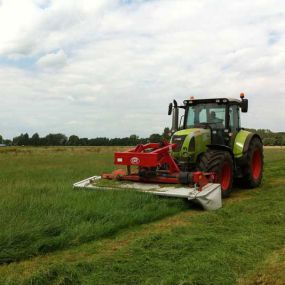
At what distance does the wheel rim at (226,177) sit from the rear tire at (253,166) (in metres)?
1.12

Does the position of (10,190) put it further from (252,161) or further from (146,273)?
(252,161)

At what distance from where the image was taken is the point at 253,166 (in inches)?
464

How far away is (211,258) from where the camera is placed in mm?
4828

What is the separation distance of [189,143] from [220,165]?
863 mm

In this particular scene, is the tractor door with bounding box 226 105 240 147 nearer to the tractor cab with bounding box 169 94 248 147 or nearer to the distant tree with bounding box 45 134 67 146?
the tractor cab with bounding box 169 94 248 147

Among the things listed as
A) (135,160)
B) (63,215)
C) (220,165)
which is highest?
(135,160)

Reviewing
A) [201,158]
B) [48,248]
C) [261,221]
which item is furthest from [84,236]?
[201,158]

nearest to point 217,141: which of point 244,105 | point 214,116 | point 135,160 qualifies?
point 214,116

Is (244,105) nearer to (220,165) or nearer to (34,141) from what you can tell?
(220,165)

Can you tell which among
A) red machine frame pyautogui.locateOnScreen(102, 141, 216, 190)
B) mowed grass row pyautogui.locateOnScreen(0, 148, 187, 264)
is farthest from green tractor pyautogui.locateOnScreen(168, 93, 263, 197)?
mowed grass row pyautogui.locateOnScreen(0, 148, 187, 264)

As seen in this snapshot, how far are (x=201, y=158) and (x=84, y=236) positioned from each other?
14.7ft

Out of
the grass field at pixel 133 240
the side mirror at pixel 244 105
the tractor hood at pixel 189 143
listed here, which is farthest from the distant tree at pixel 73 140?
the grass field at pixel 133 240

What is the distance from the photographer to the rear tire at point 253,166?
10841 millimetres

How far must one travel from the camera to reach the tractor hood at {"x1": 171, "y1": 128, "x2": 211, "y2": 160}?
9594 millimetres
